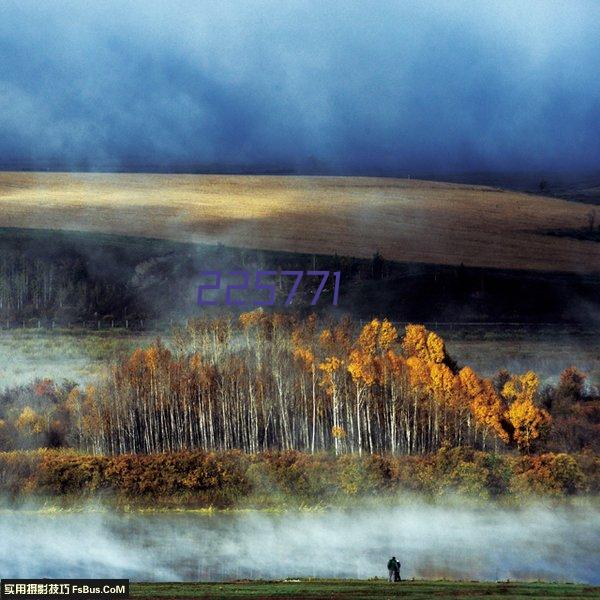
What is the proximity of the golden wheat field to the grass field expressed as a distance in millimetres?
43464

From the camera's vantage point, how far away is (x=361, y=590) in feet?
97.9

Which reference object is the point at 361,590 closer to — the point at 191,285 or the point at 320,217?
the point at 191,285

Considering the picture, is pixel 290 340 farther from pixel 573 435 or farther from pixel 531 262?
pixel 531 262

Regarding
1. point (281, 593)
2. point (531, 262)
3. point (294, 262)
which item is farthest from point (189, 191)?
point (281, 593)

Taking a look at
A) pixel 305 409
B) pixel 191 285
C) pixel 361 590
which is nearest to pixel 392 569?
pixel 361 590

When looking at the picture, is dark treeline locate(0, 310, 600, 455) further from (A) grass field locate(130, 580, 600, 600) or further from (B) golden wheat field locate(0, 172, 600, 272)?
(B) golden wheat field locate(0, 172, 600, 272)

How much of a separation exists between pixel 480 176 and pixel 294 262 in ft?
140

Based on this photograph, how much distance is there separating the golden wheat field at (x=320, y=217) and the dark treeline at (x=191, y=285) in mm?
1406

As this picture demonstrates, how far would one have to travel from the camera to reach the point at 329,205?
8262 cm

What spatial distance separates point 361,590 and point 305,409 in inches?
623

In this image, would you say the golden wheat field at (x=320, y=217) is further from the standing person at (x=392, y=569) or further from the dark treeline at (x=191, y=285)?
the standing person at (x=392, y=569)

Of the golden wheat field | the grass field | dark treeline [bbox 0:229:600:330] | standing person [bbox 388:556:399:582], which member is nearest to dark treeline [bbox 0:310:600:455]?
standing person [bbox 388:556:399:582]

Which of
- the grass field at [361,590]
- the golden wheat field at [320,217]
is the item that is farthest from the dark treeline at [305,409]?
the golden wheat field at [320,217]

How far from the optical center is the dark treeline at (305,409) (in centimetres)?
4441
